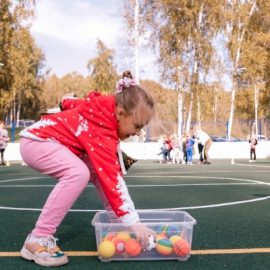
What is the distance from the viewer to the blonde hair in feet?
9.67

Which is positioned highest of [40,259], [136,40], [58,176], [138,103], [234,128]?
[136,40]

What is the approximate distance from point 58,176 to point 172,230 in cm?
96

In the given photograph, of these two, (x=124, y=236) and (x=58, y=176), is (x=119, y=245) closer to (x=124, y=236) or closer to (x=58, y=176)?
(x=124, y=236)

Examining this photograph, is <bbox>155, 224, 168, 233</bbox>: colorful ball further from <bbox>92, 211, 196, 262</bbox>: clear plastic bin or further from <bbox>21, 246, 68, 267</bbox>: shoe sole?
<bbox>21, 246, 68, 267</bbox>: shoe sole

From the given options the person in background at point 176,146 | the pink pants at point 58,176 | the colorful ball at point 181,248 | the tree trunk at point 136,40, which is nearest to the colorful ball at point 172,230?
the colorful ball at point 181,248

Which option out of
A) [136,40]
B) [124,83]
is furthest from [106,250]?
[136,40]

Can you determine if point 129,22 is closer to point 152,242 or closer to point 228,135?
point 228,135

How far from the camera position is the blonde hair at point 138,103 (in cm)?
295

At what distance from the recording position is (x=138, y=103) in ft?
9.66

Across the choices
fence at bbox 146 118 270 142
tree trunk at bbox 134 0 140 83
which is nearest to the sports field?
fence at bbox 146 118 270 142

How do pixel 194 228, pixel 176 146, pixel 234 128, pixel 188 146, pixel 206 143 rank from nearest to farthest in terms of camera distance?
1. pixel 194 228
2. pixel 206 143
3. pixel 188 146
4. pixel 176 146
5. pixel 234 128

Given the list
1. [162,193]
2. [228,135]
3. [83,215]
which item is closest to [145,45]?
[228,135]

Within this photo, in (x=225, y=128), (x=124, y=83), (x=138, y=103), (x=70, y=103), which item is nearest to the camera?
(x=138, y=103)

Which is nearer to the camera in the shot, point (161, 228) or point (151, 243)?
point (151, 243)
